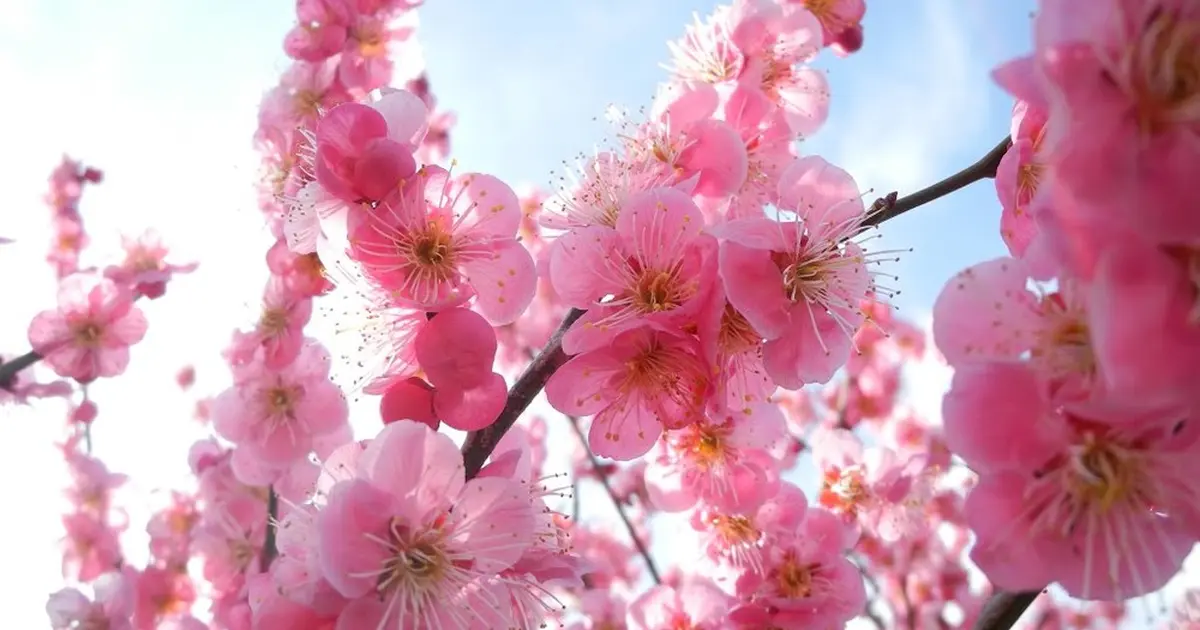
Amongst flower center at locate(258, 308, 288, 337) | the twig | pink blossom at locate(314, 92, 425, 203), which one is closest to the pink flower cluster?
the twig

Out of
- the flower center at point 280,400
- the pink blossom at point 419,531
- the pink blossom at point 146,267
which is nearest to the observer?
the pink blossom at point 419,531

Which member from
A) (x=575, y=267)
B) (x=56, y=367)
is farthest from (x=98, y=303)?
(x=575, y=267)

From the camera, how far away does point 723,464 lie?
7.35ft

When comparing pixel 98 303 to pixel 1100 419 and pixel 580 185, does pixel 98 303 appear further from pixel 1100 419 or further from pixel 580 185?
pixel 1100 419

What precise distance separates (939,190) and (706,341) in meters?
0.66

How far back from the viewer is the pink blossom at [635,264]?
1.47 metres

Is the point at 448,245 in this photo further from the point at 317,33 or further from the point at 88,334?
the point at 88,334

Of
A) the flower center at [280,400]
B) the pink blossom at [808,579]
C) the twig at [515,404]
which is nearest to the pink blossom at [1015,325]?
the twig at [515,404]

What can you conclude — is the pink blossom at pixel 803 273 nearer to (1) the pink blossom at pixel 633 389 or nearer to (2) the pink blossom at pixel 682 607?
(1) the pink blossom at pixel 633 389

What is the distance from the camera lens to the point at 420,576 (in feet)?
4.33

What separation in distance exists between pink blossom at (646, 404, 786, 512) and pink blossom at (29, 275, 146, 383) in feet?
7.00

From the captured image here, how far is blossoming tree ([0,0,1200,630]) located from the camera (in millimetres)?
884

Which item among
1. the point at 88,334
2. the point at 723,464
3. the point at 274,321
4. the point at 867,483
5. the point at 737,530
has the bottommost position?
the point at 867,483

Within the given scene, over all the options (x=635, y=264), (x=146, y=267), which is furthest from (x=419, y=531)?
(x=146, y=267)
